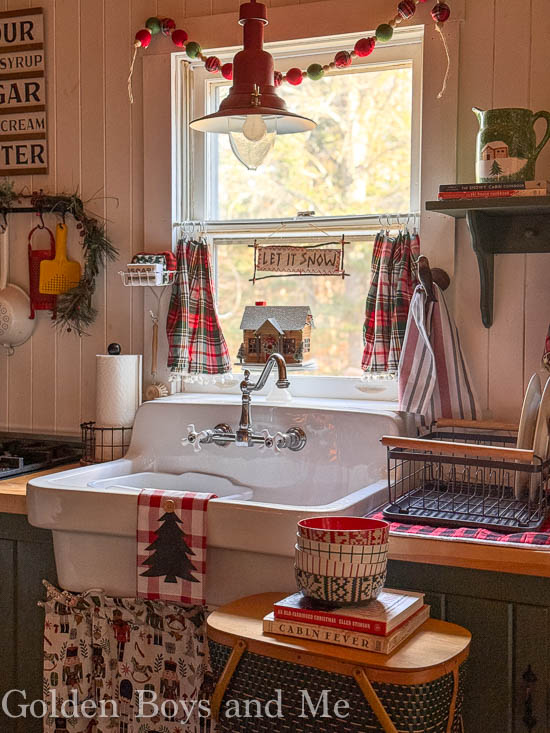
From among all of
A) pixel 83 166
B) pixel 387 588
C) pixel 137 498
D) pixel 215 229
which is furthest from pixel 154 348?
pixel 387 588

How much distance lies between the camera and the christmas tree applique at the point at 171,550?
1.85 metres

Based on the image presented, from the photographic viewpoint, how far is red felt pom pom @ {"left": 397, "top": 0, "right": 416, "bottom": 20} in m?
2.30

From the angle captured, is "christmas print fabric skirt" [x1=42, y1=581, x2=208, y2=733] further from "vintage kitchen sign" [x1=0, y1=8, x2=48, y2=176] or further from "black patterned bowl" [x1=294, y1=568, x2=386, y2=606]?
"vintage kitchen sign" [x1=0, y1=8, x2=48, y2=176]

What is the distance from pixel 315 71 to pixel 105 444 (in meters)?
1.19

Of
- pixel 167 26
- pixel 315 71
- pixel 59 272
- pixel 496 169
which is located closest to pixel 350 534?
pixel 496 169

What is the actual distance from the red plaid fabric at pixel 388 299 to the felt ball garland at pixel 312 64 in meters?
0.41

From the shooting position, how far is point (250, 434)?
2268 mm

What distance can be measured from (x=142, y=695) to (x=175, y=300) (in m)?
1.15

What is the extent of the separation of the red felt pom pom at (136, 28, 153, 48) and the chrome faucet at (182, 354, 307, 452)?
103 centimetres

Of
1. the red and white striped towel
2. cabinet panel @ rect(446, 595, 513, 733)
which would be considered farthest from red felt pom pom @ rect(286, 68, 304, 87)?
cabinet panel @ rect(446, 595, 513, 733)

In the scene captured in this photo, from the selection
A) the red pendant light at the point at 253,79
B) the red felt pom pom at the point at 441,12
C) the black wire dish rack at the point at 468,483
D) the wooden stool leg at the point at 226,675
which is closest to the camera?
the wooden stool leg at the point at 226,675

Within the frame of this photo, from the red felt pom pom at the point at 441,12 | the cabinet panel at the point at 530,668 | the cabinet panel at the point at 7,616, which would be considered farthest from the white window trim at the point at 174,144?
the cabinet panel at the point at 530,668

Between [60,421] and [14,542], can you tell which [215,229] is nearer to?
[60,421]

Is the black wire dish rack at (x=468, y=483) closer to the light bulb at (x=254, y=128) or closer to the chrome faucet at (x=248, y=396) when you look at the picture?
the chrome faucet at (x=248, y=396)
